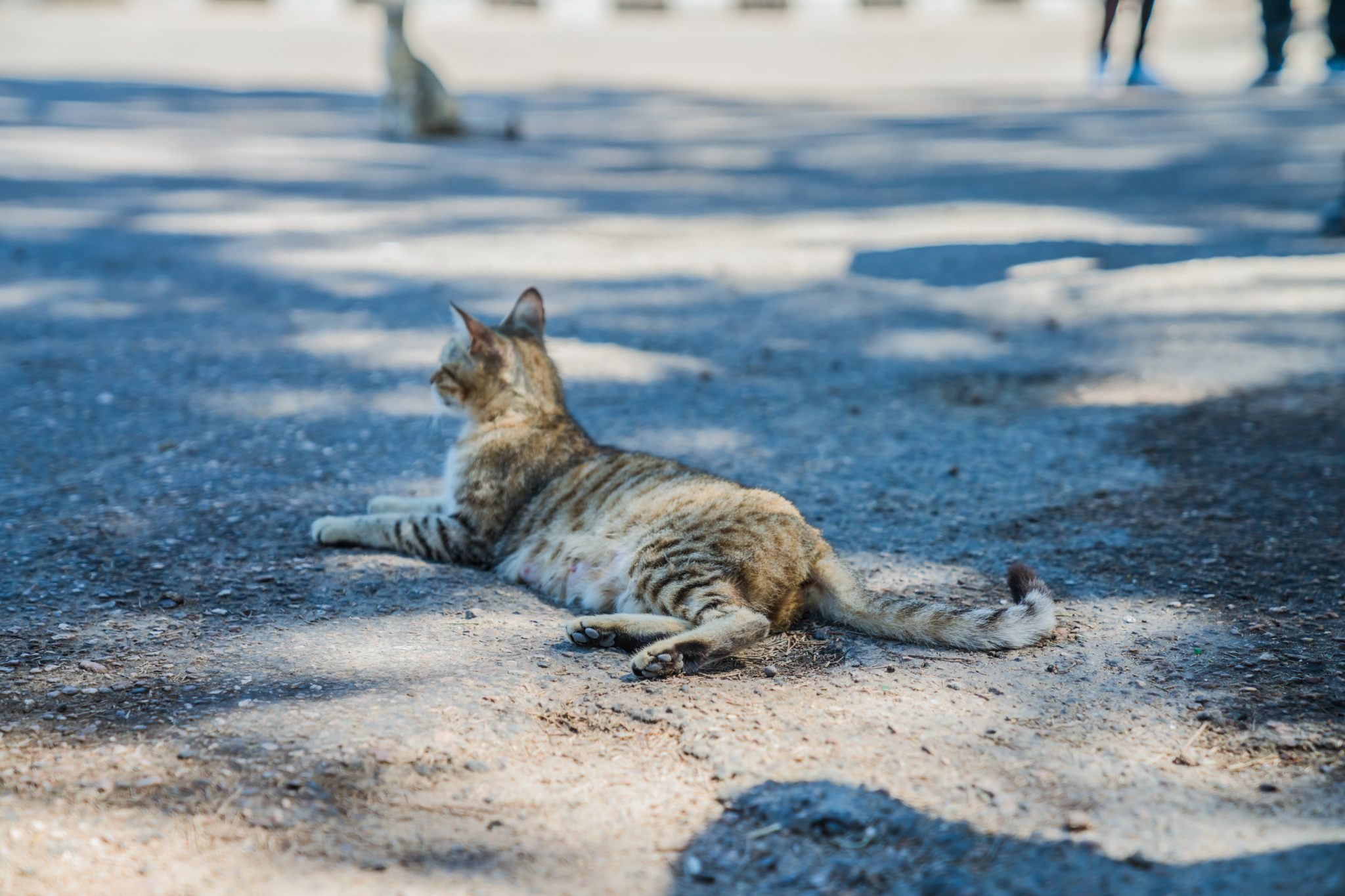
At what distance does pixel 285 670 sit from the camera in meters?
3.19

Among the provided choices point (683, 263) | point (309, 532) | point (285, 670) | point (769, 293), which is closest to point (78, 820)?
point (285, 670)

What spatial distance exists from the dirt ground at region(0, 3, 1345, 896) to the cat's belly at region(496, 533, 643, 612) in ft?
0.65

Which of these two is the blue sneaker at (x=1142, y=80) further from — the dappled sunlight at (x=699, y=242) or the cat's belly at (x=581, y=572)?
the cat's belly at (x=581, y=572)

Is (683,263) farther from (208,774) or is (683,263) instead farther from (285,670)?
(208,774)

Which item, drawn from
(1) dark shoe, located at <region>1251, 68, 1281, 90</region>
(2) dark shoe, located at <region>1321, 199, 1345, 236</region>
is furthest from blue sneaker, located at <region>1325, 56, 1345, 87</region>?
(2) dark shoe, located at <region>1321, 199, 1345, 236</region>

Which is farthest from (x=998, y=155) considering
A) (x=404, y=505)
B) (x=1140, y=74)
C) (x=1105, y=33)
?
(x=404, y=505)

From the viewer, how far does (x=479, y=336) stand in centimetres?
416

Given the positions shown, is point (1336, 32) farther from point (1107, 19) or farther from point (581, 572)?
point (581, 572)

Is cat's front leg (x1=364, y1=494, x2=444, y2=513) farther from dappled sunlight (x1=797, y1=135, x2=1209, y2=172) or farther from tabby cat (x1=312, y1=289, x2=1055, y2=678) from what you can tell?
dappled sunlight (x1=797, y1=135, x2=1209, y2=172)

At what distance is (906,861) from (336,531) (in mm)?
2444

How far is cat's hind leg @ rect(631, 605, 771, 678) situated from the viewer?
3.19m

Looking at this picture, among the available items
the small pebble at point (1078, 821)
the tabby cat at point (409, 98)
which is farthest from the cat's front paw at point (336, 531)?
the tabby cat at point (409, 98)

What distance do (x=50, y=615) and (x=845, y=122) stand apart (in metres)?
11.9

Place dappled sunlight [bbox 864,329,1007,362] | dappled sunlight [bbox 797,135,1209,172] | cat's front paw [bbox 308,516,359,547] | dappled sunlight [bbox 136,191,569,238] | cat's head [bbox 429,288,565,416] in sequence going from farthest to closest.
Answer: dappled sunlight [bbox 797,135,1209,172], dappled sunlight [bbox 136,191,569,238], dappled sunlight [bbox 864,329,1007,362], cat's head [bbox 429,288,565,416], cat's front paw [bbox 308,516,359,547]
